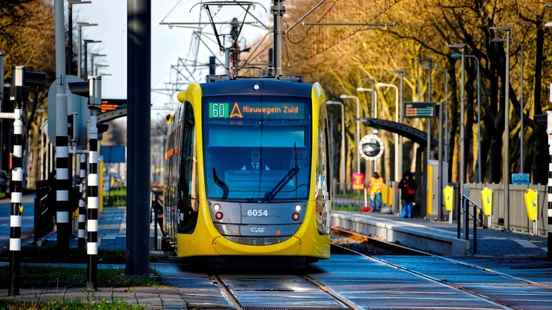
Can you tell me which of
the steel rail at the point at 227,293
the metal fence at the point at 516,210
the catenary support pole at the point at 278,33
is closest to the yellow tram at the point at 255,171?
the steel rail at the point at 227,293

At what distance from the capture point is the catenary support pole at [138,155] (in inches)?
813

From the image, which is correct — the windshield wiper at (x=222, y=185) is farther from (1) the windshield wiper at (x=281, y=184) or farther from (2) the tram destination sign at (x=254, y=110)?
(2) the tram destination sign at (x=254, y=110)

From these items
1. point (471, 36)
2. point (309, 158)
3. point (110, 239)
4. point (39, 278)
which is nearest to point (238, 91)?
point (309, 158)

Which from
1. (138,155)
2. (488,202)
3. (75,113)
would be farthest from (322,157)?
(488,202)

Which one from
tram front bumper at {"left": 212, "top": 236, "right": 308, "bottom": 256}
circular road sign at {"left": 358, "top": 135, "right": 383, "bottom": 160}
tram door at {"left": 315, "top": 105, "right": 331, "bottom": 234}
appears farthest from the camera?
circular road sign at {"left": 358, "top": 135, "right": 383, "bottom": 160}

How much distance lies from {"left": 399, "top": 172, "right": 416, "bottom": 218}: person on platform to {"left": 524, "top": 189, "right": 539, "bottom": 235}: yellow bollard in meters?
14.3

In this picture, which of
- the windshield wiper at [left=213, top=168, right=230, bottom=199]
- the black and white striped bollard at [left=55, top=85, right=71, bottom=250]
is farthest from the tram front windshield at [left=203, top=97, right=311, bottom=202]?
the black and white striped bollard at [left=55, top=85, right=71, bottom=250]

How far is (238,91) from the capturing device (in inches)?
961

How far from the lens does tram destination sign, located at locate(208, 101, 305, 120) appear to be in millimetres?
24203

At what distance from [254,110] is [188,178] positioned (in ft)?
4.77

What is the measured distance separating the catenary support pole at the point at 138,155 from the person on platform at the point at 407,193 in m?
37.0

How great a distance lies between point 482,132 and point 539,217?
30091mm

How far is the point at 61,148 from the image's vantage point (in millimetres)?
26578

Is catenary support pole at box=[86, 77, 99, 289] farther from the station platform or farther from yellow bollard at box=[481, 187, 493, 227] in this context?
yellow bollard at box=[481, 187, 493, 227]
